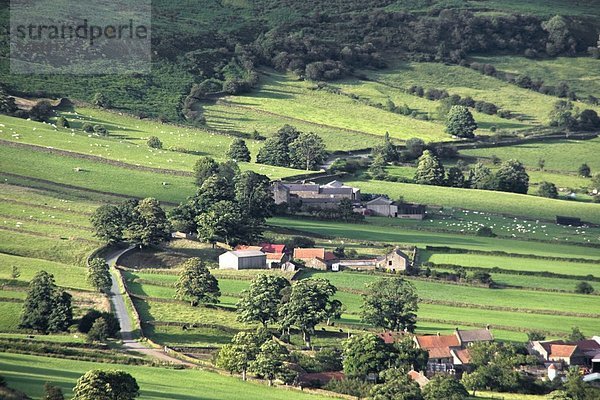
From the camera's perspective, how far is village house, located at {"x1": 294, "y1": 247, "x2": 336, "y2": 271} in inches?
4606

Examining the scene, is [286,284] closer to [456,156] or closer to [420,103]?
[456,156]

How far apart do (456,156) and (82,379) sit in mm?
106401

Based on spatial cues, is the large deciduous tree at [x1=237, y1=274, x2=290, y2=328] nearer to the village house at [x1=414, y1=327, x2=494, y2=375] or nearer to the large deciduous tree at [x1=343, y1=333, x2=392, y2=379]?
the large deciduous tree at [x1=343, y1=333, x2=392, y2=379]

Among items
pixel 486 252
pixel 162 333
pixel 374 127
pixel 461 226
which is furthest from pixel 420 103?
pixel 162 333

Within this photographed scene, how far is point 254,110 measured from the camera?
188 meters

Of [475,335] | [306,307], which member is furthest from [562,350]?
[306,307]

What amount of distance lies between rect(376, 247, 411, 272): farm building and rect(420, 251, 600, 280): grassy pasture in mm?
3705

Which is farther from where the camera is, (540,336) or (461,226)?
(461,226)

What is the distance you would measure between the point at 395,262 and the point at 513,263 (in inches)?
442

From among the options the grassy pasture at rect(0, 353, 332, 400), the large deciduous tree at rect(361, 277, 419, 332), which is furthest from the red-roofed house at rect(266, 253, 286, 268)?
the grassy pasture at rect(0, 353, 332, 400)

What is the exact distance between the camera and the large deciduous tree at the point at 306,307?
9681cm

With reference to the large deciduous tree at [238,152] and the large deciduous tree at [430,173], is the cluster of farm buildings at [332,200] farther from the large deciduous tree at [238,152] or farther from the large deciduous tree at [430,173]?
the large deciduous tree at [238,152]

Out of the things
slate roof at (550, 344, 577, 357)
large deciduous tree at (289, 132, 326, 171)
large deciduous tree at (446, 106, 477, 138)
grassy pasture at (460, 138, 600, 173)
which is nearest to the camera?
slate roof at (550, 344, 577, 357)

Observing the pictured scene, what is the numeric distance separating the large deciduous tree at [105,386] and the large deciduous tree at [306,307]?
2497cm
